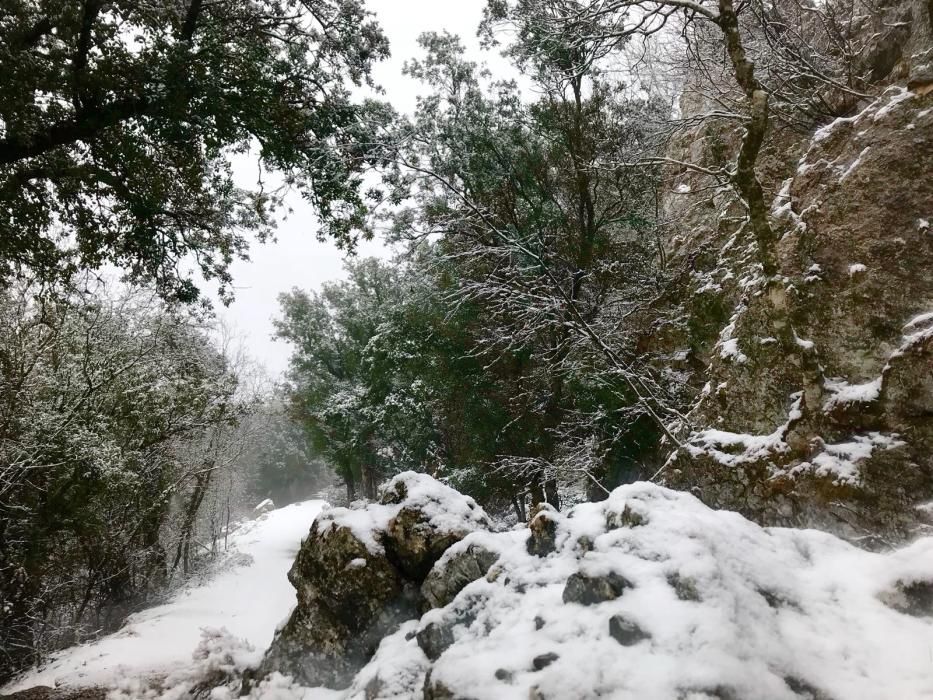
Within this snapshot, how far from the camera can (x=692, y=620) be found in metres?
2.63

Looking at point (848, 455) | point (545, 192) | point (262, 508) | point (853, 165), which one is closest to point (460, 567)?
point (848, 455)

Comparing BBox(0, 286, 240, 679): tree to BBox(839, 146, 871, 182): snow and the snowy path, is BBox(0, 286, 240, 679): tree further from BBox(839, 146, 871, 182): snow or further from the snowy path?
→ BBox(839, 146, 871, 182): snow

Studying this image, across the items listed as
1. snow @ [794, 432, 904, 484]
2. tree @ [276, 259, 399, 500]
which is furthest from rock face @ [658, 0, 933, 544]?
tree @ [276, 259, 399, 500]

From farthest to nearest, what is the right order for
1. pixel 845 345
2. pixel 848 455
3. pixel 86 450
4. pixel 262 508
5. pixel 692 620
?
pixel 262 508
pixel 86 450
pixel 845 345
pixel 848 455
pixel 692 620

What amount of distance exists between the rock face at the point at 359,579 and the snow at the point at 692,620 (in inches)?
39.3

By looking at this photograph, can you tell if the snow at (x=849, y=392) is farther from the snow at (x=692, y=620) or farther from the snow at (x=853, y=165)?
the snow at (x=853, y=165)

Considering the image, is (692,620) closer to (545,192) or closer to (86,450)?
(86,450)

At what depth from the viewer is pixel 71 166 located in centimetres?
494

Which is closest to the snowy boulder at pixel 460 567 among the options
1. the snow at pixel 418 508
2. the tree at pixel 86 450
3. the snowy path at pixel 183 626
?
the snow at pixel 418 508

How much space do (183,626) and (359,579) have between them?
6.17 m

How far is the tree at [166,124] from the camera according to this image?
4.39m

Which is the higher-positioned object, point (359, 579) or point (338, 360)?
point (338, 360)

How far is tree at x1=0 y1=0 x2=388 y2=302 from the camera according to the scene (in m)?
4.39

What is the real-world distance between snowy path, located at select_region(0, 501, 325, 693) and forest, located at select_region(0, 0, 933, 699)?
649mm
